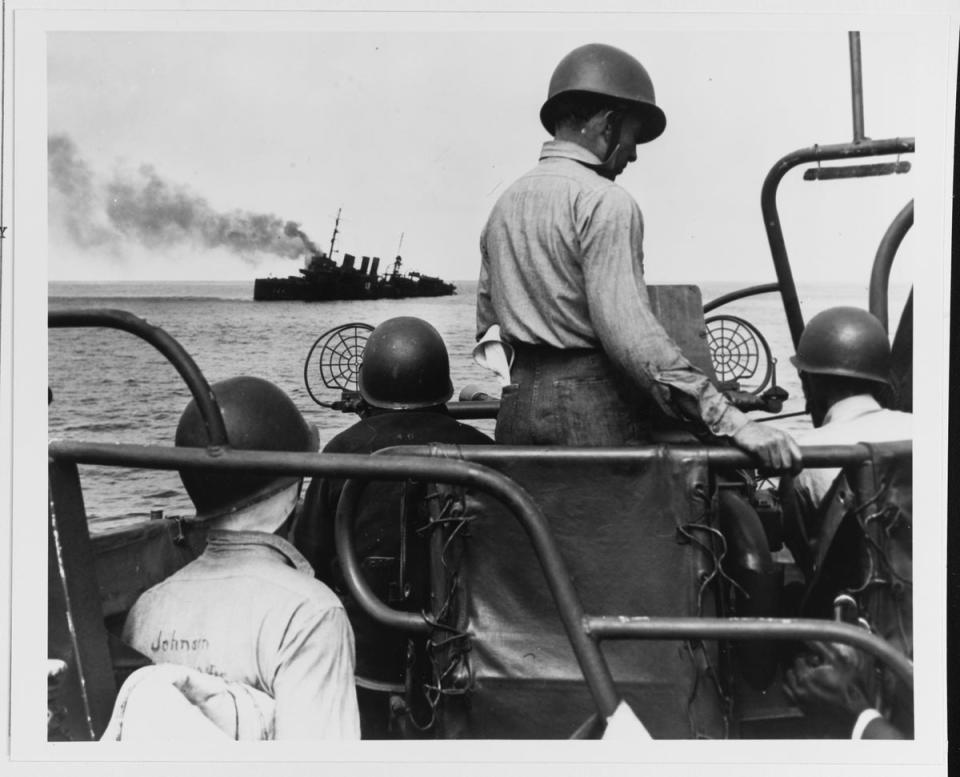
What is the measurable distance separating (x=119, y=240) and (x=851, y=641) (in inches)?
109

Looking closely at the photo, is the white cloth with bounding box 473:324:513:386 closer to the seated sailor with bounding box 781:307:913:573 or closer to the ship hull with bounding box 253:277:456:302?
the seated sailor with bounding box 781:307:913:573

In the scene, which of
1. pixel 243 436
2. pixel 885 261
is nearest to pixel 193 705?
pixel 243 436

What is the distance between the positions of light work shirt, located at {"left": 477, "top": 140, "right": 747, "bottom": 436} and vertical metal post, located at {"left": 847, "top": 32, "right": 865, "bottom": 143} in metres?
0.77

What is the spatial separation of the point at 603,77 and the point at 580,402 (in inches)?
34.8

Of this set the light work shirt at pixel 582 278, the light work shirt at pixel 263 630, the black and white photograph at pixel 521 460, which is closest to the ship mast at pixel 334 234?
the black and white photograph at pixel 521 460

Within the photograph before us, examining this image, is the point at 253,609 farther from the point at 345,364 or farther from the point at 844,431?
the point at 345,364

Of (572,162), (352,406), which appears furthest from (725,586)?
(352,406)

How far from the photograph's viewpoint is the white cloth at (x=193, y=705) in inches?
87.9

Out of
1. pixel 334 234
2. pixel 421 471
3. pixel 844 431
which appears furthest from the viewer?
pixel 334 234

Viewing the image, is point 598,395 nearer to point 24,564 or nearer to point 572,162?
point 572,162

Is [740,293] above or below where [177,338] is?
above

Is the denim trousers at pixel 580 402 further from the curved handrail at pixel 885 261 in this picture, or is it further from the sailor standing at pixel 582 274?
the curved handrail at pixel 885 261

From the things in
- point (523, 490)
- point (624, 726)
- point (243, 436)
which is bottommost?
point (624, 726)

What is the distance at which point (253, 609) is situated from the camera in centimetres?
221
